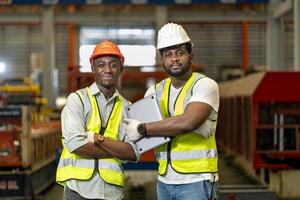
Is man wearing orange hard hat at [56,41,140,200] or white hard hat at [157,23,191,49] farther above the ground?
white hard hat at [157,23,191,49]

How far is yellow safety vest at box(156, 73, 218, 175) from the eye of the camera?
11.6ft

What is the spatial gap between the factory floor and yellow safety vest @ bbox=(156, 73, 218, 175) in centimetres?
439

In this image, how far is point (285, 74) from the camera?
8.52m

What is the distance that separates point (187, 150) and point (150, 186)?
19.5 ft

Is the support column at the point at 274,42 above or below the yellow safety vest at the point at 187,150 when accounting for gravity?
above

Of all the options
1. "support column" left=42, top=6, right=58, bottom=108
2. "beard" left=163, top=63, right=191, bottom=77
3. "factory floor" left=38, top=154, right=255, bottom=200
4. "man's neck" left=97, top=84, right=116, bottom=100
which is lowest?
"factory floor" left=38, top=154, right=255, bottom=200

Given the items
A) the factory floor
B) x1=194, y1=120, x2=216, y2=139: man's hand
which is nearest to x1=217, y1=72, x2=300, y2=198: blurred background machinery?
the factory floor

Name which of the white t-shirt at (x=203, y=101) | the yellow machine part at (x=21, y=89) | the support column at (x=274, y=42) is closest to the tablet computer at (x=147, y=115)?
the white t-shirt at (x=203, y=101)

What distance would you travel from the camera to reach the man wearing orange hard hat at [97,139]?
3.58 meters

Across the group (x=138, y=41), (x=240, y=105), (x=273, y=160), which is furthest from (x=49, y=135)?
(x=138, y=41)

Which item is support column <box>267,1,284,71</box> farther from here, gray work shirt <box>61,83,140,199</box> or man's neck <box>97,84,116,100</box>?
gray work shirt <box>61,83,140,199</box>

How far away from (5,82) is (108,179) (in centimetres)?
1341

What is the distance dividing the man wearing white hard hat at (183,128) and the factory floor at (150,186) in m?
4.40

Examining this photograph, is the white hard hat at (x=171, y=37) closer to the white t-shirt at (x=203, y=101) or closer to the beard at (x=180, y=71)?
the beard at (x=180, y=71)
